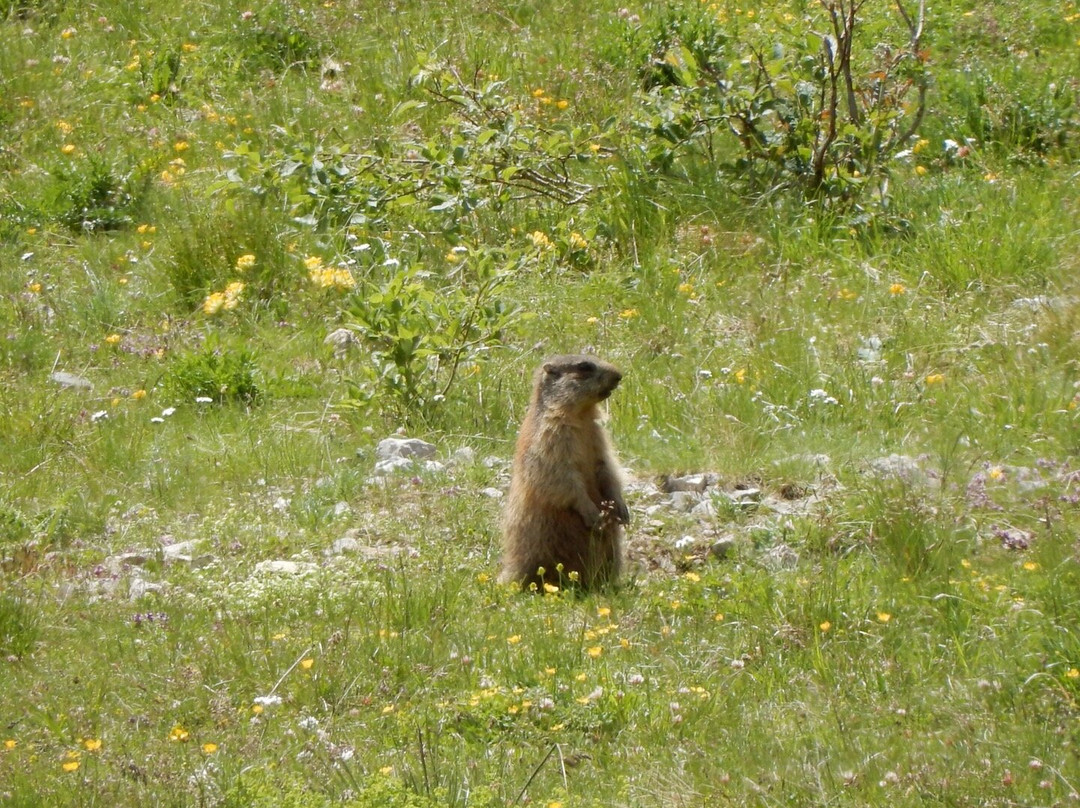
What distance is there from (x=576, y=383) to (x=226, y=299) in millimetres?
3588

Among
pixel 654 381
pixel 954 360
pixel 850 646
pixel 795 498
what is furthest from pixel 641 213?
pixel 850 646

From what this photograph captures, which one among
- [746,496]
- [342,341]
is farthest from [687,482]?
[342,341]

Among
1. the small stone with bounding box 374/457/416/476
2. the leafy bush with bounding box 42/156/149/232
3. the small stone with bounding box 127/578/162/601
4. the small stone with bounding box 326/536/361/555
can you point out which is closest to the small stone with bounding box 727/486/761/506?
the small stone with bounding box 374/457/416/476

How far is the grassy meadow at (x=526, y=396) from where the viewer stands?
464 centimetres

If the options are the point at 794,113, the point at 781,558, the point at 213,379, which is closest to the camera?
the point at 781,558

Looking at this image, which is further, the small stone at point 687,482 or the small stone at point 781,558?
the small stone at point 687,482

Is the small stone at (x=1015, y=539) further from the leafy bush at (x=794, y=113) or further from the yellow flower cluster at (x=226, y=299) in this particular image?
the yellow flower cluster at (x=226, y=299)

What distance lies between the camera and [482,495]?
284 inches

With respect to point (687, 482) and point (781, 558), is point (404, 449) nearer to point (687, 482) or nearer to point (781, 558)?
point (687, 482)

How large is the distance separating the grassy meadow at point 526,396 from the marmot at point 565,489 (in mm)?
225

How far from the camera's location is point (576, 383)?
6.64 metres

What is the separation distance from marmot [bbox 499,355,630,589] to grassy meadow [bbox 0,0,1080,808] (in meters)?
0.22

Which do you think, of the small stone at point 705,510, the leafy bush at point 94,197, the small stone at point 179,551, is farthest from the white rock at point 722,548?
the leafy bush at point 94,197

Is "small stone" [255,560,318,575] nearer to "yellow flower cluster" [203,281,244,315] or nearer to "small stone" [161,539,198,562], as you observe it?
"small stone" [161,539,198,562]
